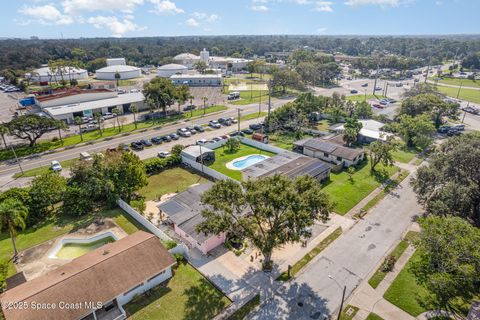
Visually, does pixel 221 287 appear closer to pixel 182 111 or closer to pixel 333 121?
pixel 333 121

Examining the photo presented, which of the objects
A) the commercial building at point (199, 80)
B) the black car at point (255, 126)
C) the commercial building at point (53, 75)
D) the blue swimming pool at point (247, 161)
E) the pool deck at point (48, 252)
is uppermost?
the commercial building at point (53, 75)

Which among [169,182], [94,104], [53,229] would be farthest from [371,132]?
[94,104]

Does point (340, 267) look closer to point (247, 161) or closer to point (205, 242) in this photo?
point (205, 242)

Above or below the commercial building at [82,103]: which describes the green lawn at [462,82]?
below

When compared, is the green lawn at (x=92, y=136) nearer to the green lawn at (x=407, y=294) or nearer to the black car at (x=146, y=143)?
the black car at (x=146, y=143)

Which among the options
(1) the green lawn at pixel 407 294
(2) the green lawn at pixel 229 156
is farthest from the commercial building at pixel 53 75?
(1) the green lawn at pixel 407 294

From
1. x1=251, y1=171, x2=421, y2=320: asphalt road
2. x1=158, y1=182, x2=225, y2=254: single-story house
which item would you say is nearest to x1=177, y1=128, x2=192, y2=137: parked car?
x1=158, y1=182, x2=225, y2=254: single-story house

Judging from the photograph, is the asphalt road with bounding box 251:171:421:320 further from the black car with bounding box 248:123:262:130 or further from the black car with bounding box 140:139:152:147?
the black car with bounding box 140:139:152:147
